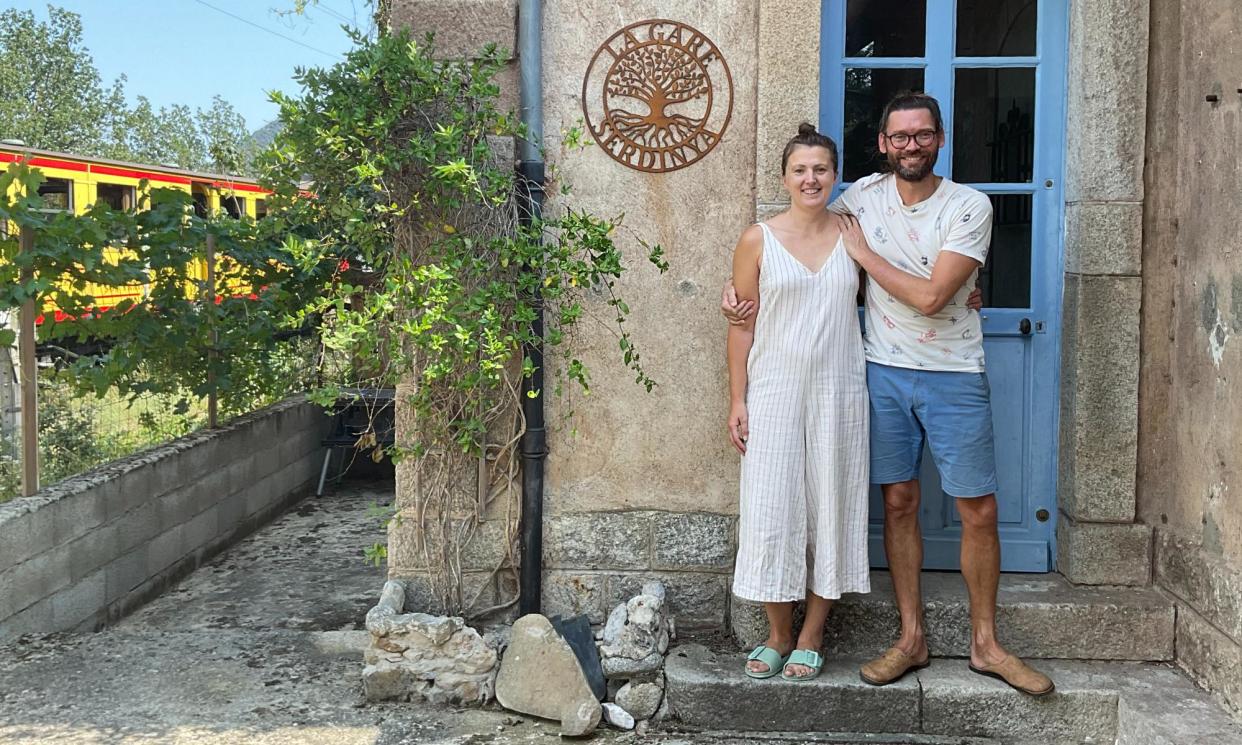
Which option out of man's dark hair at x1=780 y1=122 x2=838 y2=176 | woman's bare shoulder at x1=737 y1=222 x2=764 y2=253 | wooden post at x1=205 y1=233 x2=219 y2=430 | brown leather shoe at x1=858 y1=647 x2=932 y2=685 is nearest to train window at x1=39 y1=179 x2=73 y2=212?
wooden post at x1=205 y1=233 x2=219 y2=430

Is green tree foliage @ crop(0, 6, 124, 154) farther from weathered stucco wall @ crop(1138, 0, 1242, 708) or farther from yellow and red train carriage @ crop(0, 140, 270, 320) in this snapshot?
weathered stucco wall @ crop(1138, 0, 1242, 708)

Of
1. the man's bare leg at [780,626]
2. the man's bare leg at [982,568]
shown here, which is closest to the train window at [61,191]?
the man's bare leg at [780,626]

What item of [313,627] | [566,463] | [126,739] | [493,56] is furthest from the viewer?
[313,627]

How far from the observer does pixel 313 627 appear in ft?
16.7

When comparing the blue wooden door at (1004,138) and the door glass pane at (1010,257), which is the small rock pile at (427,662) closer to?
the blue wooden door at (1004,138)

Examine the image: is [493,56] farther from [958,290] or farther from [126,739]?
[126,739]

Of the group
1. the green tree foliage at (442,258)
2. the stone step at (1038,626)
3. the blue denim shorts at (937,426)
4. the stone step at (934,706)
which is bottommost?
the stone step at (934,706)

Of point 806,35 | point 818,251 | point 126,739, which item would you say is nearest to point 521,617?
point 126,739

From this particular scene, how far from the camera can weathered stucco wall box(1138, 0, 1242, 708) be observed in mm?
3838

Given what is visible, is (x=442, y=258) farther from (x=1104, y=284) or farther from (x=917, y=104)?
(x=1104, y=284)

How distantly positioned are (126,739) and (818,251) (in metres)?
2.79

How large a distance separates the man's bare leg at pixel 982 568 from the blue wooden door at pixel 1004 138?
1.98ft

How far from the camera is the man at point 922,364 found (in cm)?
383

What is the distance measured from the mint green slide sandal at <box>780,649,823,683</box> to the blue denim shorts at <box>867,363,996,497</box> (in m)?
0.64
